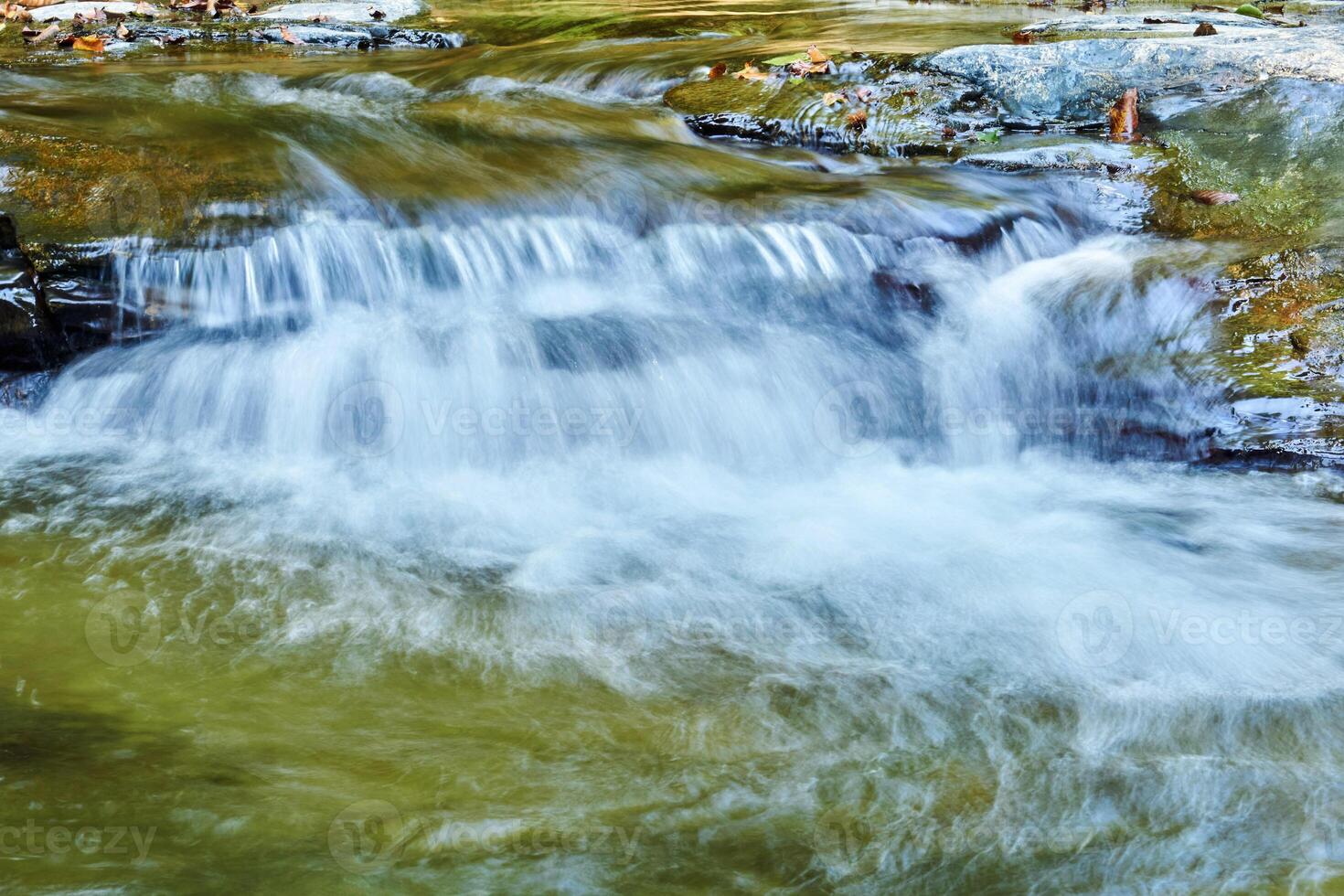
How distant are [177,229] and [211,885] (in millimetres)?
4108

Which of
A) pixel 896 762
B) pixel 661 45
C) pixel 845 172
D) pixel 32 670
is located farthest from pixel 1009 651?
pixel 661 45

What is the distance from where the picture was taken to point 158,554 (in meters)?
4.07

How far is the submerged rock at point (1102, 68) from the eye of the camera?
760 cm

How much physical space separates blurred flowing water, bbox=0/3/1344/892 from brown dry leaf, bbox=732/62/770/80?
1123mm

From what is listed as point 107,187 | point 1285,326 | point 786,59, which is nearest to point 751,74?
point 786,59

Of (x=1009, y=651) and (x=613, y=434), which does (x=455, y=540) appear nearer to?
(x=613, y=434)

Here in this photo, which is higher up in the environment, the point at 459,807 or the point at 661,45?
the point at 661,45
